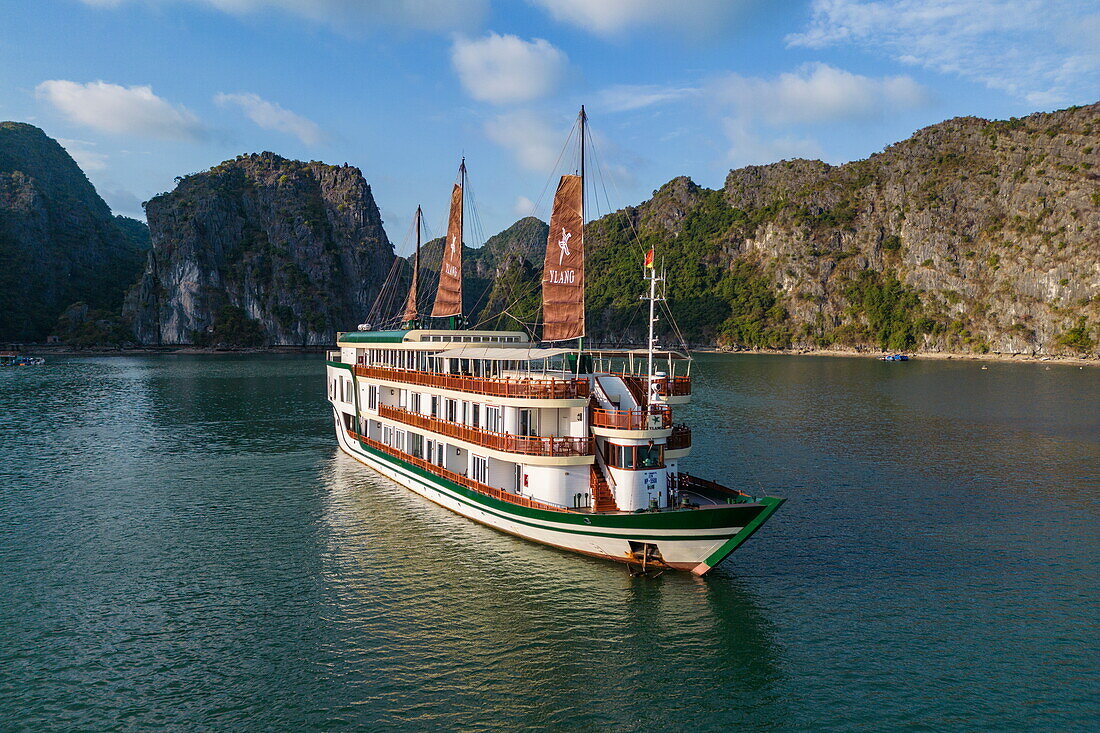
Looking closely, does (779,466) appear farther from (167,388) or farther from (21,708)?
(167,388)

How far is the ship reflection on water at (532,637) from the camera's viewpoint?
53.9ft

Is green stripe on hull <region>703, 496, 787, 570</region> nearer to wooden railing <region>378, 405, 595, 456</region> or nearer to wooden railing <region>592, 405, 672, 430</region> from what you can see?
wooden railing <region>592, 405, 672, 430</region>

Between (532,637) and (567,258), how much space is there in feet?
51.5

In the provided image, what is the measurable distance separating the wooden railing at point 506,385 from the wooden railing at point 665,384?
10.1ft

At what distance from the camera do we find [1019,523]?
1271 inches

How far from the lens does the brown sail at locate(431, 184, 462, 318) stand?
39.6 m

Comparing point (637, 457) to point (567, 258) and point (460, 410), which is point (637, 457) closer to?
point (567, 258)

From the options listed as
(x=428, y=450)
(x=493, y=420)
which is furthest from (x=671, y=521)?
(x=428, y=450)

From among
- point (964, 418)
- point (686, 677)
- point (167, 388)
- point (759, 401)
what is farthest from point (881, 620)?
point (167, 388)

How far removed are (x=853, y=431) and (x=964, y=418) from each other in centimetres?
1772

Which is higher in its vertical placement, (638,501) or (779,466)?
(638,501)

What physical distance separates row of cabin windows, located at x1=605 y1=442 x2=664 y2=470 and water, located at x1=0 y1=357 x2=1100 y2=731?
4.12 m

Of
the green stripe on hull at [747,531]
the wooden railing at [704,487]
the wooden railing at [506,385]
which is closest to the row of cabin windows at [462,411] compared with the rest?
the wooden railing at [506,385]

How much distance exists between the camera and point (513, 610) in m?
21.4
